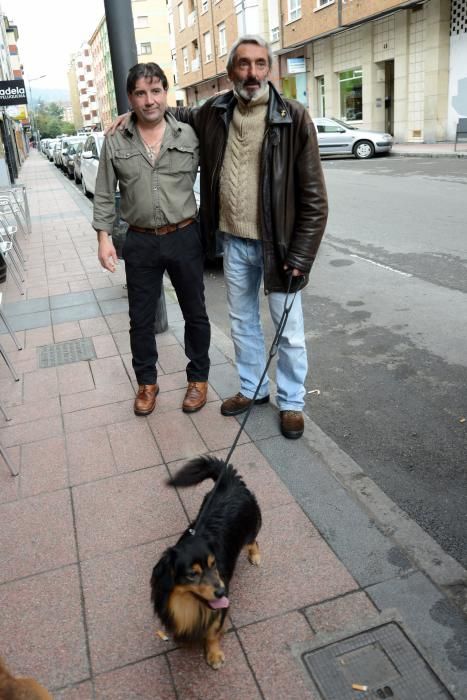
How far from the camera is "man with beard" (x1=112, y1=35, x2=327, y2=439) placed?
3.16 metres

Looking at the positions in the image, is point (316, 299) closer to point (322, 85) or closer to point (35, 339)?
point (35, 339)

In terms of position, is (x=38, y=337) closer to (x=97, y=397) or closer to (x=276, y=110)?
(x=97, y=397)

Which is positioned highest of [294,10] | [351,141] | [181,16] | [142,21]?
[142,21]

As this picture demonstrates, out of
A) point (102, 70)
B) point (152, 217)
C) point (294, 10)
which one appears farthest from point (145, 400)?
point (102, 70)

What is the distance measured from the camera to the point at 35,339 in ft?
18.8

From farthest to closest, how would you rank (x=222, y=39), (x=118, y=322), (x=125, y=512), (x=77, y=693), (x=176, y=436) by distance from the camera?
1. (x=222, y=39)
2. (x=118, y=322)
3. (x=176, y=436)
4. (x=125, y=512)
5. (x=77, y=693)

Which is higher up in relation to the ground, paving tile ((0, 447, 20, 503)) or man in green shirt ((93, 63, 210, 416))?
man in green shirt ((93, 63, 210, 416))

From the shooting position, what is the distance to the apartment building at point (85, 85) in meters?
115

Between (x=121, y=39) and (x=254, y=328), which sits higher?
(x=121, y=39)

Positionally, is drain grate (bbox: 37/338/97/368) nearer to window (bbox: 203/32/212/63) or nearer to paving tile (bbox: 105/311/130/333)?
paving tile (bbox: 105/311/130/333)

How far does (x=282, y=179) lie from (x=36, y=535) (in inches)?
90.3

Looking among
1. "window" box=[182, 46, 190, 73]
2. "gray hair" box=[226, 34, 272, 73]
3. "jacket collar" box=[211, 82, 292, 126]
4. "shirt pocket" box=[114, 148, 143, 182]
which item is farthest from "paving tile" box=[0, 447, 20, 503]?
"window" box=[182, 46, 190, 73]

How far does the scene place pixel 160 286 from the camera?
3986mm

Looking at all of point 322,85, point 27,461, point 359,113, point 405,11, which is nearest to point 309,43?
point 322,85
